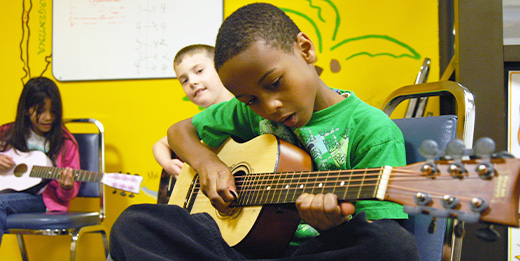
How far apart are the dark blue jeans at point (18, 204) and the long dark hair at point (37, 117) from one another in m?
0.23

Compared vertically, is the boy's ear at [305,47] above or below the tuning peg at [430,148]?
above

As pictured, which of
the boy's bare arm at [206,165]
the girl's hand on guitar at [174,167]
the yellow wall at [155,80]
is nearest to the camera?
the boy's bare arm at [206,165]

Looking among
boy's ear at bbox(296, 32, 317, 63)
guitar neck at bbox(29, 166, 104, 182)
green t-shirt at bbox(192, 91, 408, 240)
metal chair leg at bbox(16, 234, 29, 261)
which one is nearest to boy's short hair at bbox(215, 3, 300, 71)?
boy's ear at bbox(296, 32, 317, 63)

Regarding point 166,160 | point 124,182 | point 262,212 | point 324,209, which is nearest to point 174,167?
point 166,160

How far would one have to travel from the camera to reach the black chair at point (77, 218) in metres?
1.98

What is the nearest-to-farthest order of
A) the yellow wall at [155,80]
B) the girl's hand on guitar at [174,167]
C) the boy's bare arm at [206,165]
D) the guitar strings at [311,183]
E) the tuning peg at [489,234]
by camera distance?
the tuning peg at [489,234], the guitar strings at [311,183], the boy's bare arm at [206,165], the girl's hand on guitar at [174,167], the yellow wall at [155,80]

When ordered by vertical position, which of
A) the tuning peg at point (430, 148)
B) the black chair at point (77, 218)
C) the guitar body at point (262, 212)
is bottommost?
the black chair at point (77, 218)

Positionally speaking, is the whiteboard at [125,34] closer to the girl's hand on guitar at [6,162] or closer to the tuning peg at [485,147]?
the girl's hand on guitar at [6,162]

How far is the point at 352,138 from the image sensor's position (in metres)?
1.00

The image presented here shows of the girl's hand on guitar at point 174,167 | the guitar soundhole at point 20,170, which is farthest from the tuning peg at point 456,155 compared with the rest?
the guitar soundhole at point 20,170

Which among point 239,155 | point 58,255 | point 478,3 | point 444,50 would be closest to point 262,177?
point 239,155

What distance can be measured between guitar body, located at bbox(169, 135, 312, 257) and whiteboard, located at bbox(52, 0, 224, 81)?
1.48 meters

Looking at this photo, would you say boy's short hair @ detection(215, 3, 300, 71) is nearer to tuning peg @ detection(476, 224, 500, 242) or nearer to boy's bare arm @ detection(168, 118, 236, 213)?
boy's bare arm @ detection(168, 118, 236, 213)

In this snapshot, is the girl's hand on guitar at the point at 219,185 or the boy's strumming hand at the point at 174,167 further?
the boy's strumming hand at the point at 174,167
